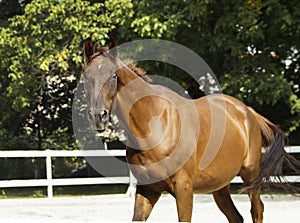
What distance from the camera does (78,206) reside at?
1045 centimetres

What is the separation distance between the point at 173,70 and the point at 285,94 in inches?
104

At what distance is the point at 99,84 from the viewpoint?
4.27 metres

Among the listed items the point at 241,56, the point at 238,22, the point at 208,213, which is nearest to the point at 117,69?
the point at 208,213

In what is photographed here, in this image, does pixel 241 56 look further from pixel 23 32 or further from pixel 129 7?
pixel 23 32

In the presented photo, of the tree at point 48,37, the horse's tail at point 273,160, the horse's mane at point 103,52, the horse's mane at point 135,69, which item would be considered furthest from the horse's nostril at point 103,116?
the tree at point 48,37

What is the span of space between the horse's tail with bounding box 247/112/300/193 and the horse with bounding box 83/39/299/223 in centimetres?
31

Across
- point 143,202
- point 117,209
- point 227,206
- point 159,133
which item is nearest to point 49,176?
point 117,209

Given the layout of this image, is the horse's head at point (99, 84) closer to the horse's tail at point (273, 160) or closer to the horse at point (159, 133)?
the horse at point (159, 133)

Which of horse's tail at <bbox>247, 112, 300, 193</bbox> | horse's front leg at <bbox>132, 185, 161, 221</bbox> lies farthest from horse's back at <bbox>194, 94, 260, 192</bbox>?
horse's front leg at <bbox>132, 185, 161, 221</bbox>

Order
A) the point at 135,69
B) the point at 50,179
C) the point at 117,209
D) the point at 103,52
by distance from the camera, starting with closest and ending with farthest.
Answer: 1. the point at 103,52
2. the point at 135,69
3. the point at 117,209
4. the point at 50,179

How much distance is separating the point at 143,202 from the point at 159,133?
588 millimetres

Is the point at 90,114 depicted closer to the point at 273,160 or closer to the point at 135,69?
the point at 135,69

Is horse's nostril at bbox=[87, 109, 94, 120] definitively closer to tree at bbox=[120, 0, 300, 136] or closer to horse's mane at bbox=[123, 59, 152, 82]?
horse's mane at bbox=[123, 59, 152, 82]

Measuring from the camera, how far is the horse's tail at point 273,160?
5.99 m
